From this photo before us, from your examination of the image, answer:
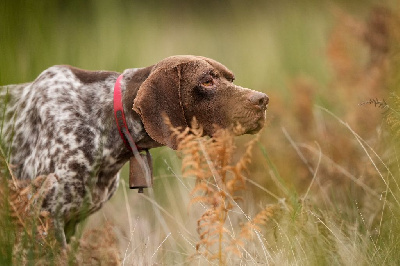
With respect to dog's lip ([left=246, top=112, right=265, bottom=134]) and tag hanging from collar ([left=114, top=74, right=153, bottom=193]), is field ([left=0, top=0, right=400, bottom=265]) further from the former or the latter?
tag hanging from collar ([left=114, top=74, right=153, bottom=193])

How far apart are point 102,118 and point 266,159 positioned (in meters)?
0.88

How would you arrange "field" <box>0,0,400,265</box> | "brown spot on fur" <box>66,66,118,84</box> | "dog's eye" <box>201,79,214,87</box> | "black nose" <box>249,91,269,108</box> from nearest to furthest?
"field" <box>0,0,400,265</box>, "black nose" <box>249,91,269,108</box>, "dog's eye" <box>201,79,214,87</box>, "brown spot on fur" <box>66,66,118,84</box>

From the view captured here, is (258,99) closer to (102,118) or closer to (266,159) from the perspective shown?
(266,159)

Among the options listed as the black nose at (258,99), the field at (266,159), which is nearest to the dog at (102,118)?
the black nose at (258,99)

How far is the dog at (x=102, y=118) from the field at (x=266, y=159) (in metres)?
0.17

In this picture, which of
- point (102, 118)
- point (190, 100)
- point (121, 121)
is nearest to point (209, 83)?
point (190, 100)

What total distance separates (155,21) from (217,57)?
967 millimetres

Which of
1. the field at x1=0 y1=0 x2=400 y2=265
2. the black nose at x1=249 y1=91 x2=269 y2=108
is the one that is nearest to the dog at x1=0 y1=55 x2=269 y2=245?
the black nose at x1=249 y1=91 x2=269 y2=108

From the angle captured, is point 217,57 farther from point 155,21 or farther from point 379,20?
point 379,20

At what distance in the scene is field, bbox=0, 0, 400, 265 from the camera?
8.93 feet

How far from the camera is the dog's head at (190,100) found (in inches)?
131

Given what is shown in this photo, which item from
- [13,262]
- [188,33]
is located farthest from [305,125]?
[188,33]

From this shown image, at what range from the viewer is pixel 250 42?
336 inches

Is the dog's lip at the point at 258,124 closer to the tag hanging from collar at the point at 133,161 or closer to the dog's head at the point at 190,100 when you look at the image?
the dog's head at the point at 190,100
